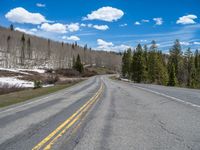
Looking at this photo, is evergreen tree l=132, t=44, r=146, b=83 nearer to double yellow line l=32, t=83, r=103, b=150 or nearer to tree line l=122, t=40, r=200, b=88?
tree line l=122, t=40, r=200, b=88

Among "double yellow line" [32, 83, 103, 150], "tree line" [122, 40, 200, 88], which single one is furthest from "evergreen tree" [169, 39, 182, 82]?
"double yellow line" [32, 83, 103, 150]

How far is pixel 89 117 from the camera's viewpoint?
9.38 metres

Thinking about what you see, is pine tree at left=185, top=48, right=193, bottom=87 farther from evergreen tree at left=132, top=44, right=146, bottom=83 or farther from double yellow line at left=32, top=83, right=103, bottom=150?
double yellow line at left=32, top=83, right=103, bottom=150

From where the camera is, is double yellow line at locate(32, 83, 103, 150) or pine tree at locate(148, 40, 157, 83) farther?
pine tree at locate(148, 40, 157, 83)

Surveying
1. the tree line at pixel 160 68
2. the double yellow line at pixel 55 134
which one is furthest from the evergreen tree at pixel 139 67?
the double yellow line at pixel 55 134

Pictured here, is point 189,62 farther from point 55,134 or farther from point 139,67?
point 55,134

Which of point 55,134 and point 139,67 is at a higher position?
point 139,67

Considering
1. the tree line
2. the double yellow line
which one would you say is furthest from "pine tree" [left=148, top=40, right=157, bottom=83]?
the double yellow line

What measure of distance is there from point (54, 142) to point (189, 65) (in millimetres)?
78031

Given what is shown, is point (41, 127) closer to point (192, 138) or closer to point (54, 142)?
point (54, 142)

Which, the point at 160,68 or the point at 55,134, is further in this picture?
the point at 160,68

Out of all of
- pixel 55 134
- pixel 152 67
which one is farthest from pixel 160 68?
pixel 55 134

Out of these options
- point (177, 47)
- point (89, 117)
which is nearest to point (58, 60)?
point (177, 47)

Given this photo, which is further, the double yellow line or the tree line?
the tree line
